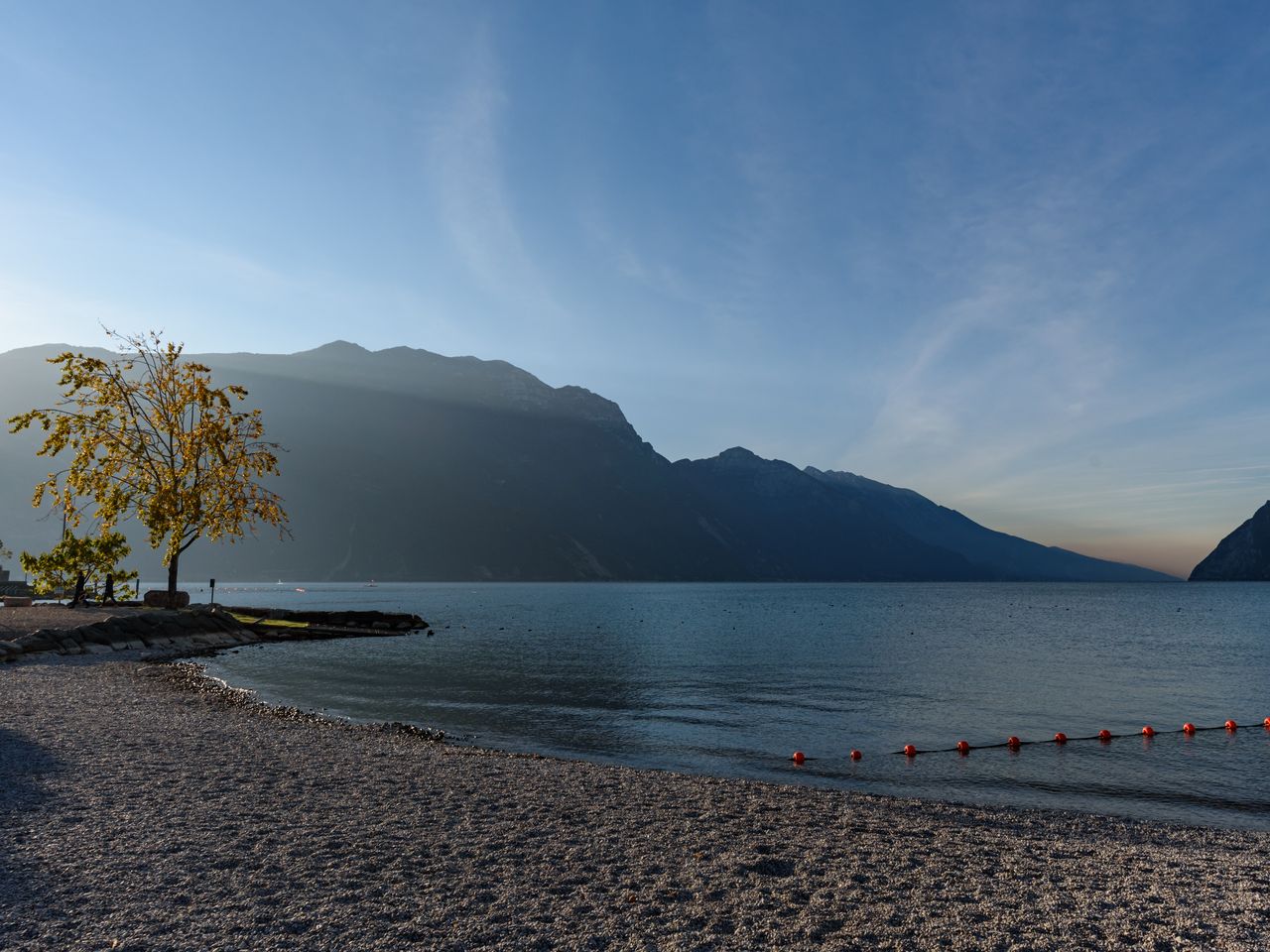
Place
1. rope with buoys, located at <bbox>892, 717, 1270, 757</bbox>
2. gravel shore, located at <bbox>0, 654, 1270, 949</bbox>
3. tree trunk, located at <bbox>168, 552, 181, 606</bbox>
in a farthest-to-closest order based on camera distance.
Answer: tree trunk, located at <bbox>168, 552, 181, 606</bbox>, rope with buoys, located at <bbox>892, 717, 1270, 757</bbox>, gravel shore, located at <bbox>0, 654, 1270, 949</bbox>

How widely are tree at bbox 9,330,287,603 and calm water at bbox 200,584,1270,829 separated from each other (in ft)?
31.0

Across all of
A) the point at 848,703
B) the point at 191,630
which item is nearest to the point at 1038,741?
the point at 848,703

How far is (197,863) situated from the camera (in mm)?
9523

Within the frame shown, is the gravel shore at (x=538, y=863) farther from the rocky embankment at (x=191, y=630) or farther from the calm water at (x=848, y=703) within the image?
the rocky embankment at (x=191, y=630)

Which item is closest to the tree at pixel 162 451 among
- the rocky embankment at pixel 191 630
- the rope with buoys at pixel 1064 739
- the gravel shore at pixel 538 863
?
the rocky embankment at pixel 191 630

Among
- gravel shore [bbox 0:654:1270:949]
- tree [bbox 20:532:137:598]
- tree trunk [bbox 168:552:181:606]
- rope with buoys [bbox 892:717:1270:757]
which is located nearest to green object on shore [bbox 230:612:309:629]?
tree trunk [bbox 168:552:181:606]

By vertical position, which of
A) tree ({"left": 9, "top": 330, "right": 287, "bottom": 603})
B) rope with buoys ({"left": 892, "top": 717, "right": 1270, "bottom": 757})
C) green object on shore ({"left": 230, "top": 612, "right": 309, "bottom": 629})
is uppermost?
tree ({"left": 9, "top": 330, "right": 287, "bottom": 603})

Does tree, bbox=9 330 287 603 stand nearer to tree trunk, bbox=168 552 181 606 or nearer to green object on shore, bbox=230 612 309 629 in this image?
tree trunk, bbox=168 552 181 606

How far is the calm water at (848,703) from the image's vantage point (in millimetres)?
19500

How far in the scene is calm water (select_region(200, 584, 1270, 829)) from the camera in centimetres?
1950

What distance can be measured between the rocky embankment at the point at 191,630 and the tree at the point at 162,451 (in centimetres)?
493

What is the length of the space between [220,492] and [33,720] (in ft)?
104

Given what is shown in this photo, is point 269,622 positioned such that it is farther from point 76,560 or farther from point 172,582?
point 76,560

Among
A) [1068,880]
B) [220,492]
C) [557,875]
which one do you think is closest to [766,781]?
[1068,880]
